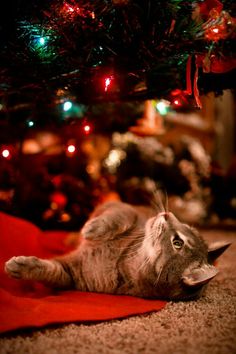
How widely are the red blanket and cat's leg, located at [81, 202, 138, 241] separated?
18 centimetres

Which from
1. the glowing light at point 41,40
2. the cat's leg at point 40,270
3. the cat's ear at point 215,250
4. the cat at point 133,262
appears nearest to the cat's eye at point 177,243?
the cat at point 133,262

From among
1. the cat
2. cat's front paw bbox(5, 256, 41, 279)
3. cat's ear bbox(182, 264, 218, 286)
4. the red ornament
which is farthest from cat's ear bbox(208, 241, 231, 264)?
the red ornament

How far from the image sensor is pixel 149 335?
88 cm

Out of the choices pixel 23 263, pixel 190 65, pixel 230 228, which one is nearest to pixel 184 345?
pixel 23 263

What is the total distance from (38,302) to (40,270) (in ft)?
0.42

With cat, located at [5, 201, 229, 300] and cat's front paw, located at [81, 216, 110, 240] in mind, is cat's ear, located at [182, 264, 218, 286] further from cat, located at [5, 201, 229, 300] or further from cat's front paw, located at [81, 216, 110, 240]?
cat's front paw, located at [81, 216, 110, 240]

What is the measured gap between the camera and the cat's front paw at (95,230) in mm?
1179

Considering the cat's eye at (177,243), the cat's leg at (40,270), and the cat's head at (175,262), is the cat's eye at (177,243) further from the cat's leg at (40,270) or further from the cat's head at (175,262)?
the cat's leg at (40,270)

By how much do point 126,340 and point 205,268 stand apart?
36 centimetres

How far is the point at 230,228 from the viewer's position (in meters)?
2.27

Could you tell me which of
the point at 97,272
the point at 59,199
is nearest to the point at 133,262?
the point at 97,272

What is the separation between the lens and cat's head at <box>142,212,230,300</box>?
3.57 feet

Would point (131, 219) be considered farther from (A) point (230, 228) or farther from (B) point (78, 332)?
(A) point (230, 228)

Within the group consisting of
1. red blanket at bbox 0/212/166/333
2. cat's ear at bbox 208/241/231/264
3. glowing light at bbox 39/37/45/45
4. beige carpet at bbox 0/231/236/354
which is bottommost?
beige carpet at bbox 0/231/236/354
